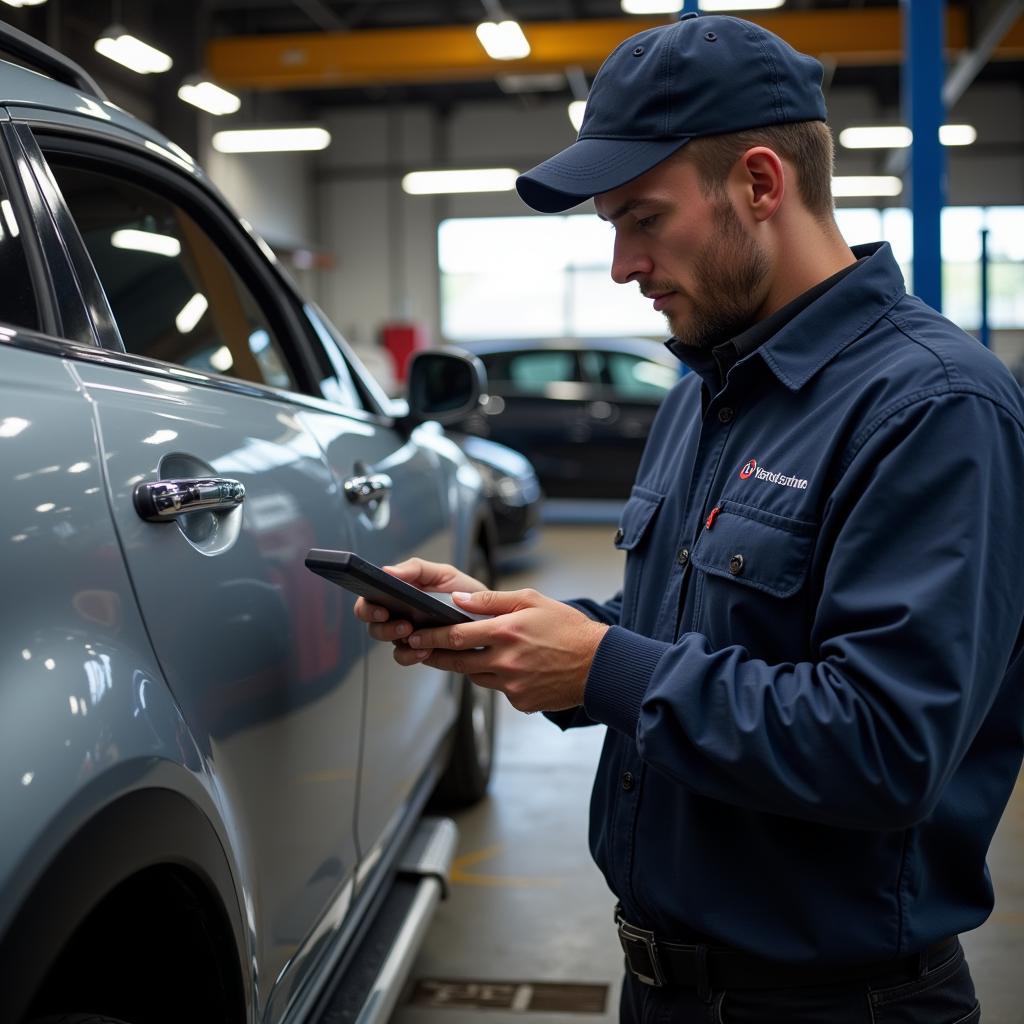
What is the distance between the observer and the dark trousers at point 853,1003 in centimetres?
140

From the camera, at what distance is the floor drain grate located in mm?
2777

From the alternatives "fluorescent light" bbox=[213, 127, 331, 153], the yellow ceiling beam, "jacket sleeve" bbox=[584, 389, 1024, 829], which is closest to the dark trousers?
"jacket sleeve" bbox=[584, 389, 1024, 829]

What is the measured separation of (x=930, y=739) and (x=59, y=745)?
0.80 meters

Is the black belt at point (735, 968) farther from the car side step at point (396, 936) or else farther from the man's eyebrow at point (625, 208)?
the man's eyebrow at point (625, 208)

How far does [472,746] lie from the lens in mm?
3836

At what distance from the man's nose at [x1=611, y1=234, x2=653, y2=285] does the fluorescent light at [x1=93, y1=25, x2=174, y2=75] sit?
1068cm

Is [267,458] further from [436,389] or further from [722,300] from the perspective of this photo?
[436,389]

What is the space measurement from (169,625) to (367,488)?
0.89 m

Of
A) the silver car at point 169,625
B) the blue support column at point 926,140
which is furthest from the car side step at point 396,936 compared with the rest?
the blue support column at point 926,140

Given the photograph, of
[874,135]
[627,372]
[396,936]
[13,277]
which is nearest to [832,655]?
[13,277]

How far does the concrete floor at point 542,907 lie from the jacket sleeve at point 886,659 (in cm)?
174

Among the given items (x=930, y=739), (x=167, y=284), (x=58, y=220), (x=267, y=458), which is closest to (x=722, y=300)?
(x=930, y=739)

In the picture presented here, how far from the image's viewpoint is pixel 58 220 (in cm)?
150

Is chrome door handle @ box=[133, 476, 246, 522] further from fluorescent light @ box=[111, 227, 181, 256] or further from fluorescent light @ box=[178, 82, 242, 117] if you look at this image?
fluorescent light @ box=[178, 82, 242, 117]
